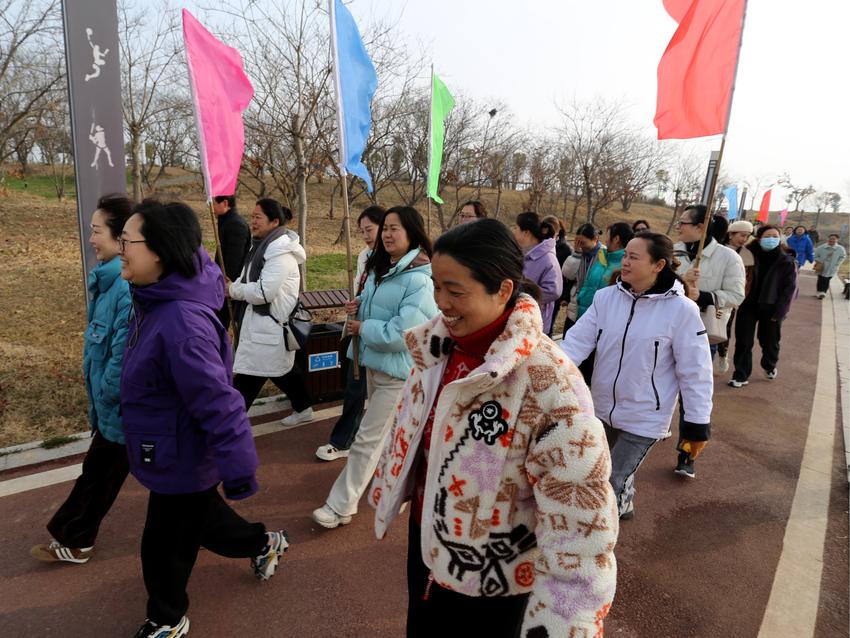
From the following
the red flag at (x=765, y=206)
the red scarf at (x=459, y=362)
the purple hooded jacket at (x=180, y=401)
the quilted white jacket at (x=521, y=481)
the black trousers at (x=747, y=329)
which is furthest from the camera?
the red flag at (x=765, y=206)

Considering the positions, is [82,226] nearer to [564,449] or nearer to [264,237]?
[264,237]

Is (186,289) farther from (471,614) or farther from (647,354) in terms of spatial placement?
(647,354)

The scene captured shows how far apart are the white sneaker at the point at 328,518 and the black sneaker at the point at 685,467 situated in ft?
9.07

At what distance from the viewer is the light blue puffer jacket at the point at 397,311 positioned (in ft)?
10.3

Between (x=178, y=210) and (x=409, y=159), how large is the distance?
53.7 ft

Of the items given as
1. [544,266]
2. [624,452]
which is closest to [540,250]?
[544,266]

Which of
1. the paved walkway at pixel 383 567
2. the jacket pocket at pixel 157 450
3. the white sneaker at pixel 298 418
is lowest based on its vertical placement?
the paved walkway at pixel 383 567

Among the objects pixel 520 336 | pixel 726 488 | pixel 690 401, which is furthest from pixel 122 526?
pixel 726 488

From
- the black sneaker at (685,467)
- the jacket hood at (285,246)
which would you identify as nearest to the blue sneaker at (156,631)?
the jacket hood at (285,246)

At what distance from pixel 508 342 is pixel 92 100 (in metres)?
3.82

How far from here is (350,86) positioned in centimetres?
370

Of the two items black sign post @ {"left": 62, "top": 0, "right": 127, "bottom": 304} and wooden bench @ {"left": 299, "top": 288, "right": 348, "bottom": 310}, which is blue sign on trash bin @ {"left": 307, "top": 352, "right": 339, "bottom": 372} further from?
black sign post @ {"left": 62, "top": 0, "right": 127, "bottom": 304}

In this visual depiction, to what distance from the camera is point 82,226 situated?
377 centimetres

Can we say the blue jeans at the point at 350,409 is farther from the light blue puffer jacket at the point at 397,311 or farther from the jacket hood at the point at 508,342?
the jacket hood at the point at 508,342
